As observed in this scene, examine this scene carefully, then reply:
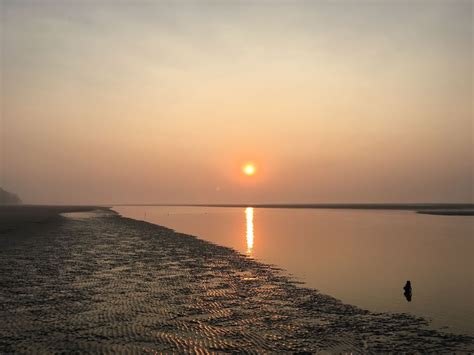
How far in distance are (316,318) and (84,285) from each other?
44.6 ft

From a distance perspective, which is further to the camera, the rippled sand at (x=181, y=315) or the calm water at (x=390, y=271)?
the calm water at (x=390, y=271)

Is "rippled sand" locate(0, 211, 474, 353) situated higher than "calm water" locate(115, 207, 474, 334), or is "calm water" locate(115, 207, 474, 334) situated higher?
"rippled sand" locate(0, 211, 474, 353)

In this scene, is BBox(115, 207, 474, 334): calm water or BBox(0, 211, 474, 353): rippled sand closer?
BBox(0, 211, 474, 353): rippled sand

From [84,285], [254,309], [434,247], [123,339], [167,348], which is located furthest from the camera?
[434,247]

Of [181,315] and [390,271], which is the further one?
[390,271]

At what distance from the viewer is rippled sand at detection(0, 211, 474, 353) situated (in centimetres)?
1256

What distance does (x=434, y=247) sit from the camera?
138 ft

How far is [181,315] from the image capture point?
1587cm

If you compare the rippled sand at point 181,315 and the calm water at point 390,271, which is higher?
the rippled sand at point 181,315

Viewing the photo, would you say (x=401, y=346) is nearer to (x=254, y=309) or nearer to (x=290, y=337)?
(x=290, y=337)

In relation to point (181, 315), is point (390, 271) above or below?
below

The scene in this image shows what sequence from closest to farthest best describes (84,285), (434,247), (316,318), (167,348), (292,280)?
(167,348) → (316,318) → (84,285) → (292,280) → (434,247)

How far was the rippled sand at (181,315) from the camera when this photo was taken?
12.6 metres

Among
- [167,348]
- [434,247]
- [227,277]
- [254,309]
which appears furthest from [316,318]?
[434,247]
